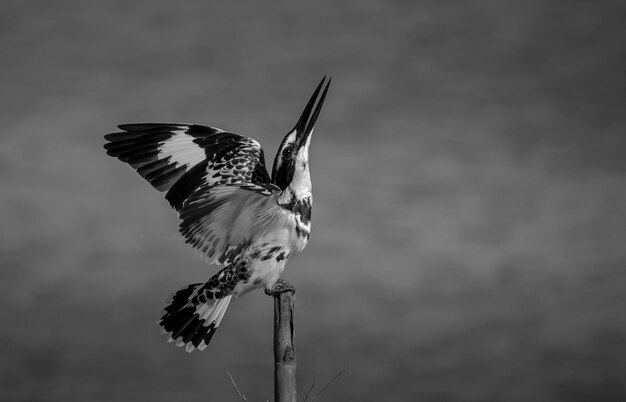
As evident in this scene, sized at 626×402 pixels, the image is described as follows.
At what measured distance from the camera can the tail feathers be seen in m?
6.91

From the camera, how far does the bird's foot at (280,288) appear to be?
6480 millimetres

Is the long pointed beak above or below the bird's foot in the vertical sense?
above

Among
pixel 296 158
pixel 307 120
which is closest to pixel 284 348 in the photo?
pixel 296 158

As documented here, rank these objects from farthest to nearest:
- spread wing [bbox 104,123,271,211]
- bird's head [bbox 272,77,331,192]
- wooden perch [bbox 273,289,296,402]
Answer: spread wing [bbox 104,123,271,211] → bird's head [bbox 272,77,331,192] → wooden perch [bbox 273,289,296,402]

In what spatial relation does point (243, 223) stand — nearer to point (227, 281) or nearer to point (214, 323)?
point (227, 281)

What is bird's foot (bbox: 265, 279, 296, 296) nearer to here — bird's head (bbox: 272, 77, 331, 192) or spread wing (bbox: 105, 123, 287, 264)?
spread wing (bbox: 105, 123, 287, 264)

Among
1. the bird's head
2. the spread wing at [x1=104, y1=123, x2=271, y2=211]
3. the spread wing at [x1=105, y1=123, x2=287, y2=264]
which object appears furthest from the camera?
the spread wing at [x1=104, y1=123, x2=271, y2=211]

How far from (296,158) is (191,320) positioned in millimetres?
1738

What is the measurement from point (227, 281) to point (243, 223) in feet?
1.77

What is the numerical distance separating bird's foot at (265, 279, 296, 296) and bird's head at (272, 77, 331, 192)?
0.82m

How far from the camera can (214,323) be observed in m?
6.92

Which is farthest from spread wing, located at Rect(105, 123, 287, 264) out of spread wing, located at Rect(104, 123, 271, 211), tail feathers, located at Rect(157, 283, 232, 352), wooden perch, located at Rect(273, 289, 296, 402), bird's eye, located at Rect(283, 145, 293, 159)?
wooden perch, located at Rect(273, 289, 296, 402)

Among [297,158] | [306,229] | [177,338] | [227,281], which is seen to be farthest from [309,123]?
[177,338]

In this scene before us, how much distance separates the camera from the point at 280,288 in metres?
6.51
